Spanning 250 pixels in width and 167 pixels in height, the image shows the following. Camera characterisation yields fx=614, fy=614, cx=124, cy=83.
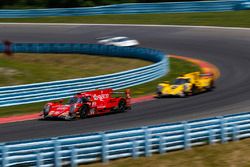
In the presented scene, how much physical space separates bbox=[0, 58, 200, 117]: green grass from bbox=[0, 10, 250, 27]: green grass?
43.6 ft

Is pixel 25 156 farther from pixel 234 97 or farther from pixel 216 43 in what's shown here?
pixel 216 43

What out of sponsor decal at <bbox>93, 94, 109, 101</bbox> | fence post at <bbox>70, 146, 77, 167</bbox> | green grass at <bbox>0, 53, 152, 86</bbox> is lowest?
green grass at <bbox>0, 53, 152, 86</bbox>

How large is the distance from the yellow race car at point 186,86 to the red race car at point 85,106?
298 centimetres

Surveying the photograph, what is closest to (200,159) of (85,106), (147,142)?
(147,142)

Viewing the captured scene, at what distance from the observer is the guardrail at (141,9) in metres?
55.0

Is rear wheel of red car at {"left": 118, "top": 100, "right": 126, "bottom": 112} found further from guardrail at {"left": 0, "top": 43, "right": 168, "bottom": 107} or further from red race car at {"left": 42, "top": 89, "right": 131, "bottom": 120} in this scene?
guardrail at {"left": 0, "top": 43, "right": 168, "bottom": 107}

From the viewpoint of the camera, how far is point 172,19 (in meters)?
54.3

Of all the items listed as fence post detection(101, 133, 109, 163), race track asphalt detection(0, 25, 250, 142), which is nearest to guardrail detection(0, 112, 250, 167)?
fence post detection(101, 133, 109, 163)

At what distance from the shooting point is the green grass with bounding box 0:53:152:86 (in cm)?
3363

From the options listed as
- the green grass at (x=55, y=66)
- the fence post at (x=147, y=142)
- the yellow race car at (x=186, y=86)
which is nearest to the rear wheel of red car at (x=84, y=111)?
the yellow race car at (x=186, y=86)

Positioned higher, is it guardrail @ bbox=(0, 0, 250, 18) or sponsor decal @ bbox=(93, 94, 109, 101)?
sponsor decal @ bbox=(93, 94, 109, 101)

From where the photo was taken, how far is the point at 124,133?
17672mm

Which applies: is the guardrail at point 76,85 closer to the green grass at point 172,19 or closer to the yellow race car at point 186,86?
the yellow race car at point 186,86

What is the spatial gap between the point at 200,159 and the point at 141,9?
133 ft
